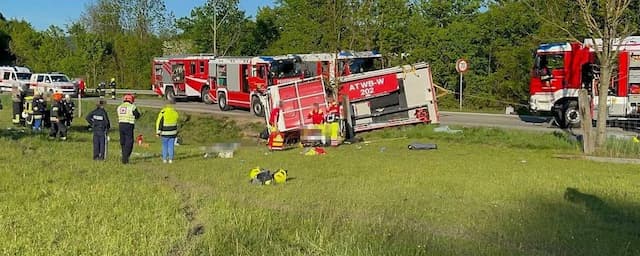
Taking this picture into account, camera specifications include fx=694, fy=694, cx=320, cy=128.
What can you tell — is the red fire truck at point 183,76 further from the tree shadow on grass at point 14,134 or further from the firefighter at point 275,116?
the tree shadow on grass at point 14,134

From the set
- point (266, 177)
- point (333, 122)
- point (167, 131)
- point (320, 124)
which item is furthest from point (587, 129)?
point (167, 131)

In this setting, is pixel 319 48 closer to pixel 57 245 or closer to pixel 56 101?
pixel 56 101

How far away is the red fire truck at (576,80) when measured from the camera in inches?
887

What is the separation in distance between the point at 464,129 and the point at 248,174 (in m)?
10.3

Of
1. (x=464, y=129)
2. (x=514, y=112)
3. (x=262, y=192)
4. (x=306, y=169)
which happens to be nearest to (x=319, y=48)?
(x=514, y=112)

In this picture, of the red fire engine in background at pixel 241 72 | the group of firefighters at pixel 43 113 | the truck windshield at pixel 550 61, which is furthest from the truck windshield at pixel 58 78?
the truck windshield at pixel 550 61

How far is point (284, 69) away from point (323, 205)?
65.9 ft

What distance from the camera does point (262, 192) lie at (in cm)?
1096

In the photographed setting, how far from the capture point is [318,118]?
2116 centimetres

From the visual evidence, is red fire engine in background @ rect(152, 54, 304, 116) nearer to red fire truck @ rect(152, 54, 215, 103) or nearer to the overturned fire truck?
red fire truck @ rect(152, 54, 215, 103)

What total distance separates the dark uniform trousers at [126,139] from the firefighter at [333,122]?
23.3 feet

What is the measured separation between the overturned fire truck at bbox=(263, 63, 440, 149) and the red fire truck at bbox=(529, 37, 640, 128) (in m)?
4.12

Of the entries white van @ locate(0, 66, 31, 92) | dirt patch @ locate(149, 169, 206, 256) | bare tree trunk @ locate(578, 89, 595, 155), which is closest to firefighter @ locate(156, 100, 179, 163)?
dirt patch @ locate(149, 169, 206, 256)

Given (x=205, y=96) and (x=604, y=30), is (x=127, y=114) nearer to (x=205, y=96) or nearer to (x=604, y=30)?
(x=604, y=30)
